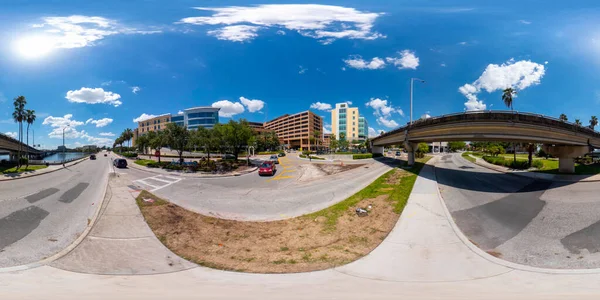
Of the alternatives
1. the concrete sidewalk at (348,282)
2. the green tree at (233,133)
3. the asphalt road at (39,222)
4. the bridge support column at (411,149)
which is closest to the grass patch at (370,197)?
the concrete sidewalk at (348,282)

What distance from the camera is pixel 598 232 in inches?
302

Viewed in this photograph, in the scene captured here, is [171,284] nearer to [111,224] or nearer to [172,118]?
[111,224]

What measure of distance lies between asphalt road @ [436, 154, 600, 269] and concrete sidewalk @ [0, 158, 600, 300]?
1011mm

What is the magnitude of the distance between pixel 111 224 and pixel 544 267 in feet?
43.9

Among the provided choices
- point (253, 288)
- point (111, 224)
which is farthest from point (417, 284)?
point (111, 224)

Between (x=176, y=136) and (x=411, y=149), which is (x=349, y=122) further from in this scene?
(x=176, y=136)

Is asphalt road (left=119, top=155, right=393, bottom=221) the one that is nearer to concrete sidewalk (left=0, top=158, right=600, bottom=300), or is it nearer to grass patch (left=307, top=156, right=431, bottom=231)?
grass patch (left=307, top=156, right=431, bottom=231)

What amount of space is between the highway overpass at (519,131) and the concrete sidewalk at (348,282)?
42.1ft

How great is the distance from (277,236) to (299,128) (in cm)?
9776

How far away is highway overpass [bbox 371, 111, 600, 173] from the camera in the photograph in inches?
606

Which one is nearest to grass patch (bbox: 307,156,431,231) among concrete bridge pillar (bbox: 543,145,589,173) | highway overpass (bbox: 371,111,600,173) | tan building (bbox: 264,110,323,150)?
highway overpass (bbox: 371,111,600,173)

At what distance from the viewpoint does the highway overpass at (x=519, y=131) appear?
15.4 meters

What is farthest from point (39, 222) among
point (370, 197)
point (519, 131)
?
point (519, 131)

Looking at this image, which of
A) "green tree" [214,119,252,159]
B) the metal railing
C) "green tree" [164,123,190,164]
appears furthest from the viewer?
"green tree" [164,123,190,164]
